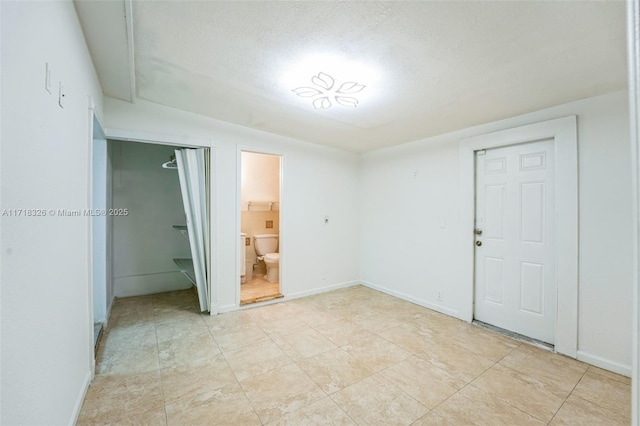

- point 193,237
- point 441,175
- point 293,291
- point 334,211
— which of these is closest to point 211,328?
point 193,237

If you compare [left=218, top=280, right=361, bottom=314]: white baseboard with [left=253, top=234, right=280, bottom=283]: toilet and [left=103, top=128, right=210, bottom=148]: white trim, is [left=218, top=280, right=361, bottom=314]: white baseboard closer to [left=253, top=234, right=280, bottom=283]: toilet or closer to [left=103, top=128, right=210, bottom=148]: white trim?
[left=253, top=234, right=280, bottom=283]: toilet

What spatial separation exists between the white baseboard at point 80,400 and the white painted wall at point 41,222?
11mm

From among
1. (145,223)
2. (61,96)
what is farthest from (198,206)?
(61,96)

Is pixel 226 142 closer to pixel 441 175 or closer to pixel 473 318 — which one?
pixel 441 175

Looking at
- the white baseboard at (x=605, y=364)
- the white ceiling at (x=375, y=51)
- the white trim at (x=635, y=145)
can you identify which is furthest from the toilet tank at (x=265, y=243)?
the white trim at (x=635, y=145)

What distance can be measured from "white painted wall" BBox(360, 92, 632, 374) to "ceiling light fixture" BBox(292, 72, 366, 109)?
1.62 meters

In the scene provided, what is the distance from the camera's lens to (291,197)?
3754 mm

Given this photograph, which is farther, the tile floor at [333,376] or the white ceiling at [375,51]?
the tile floor at [333,376]

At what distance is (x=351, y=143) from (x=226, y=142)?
172 cm

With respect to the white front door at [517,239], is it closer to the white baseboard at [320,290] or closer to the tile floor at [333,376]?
the tile floor at [333,376]

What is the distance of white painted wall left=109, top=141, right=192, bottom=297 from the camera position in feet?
12.4

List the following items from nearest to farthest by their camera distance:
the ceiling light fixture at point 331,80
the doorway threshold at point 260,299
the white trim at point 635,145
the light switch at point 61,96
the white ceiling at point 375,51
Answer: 1. the white trim at point 635,145
2. the light switch at point 61,96
3. the white ceiling at point 375,51
4. the ceiling light fixture at point 331,80
5. the doorway threshold at point 260,299

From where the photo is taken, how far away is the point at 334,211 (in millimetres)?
4227

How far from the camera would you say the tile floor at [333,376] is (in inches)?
65.2
